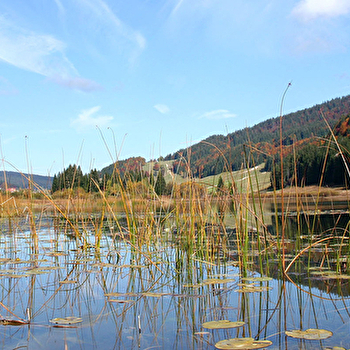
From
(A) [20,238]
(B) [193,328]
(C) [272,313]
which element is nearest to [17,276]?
(B) [193,328]

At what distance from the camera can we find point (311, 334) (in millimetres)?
1857

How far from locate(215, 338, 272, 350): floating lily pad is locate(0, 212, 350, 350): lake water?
0.10 metres

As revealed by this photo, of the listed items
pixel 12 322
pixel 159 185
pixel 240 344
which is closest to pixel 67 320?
pixel 12 322

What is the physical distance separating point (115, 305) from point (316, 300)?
1.48 metres

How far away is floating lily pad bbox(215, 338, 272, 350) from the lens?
1.64 meters

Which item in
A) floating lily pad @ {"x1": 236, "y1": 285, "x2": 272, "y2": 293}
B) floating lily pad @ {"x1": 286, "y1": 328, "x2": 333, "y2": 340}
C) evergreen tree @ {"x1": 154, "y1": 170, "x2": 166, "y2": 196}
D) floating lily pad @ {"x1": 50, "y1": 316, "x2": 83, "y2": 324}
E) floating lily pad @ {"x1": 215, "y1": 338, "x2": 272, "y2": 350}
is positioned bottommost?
floating lily pad @ {"x1": 286, "y1": 328, "x2": 333, "y2": 340}

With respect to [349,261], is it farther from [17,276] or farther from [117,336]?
[17,276]

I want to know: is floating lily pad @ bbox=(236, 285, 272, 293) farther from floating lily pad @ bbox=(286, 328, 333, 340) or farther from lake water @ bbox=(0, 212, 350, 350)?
floating lily pad @ bbox=(286, 328, 333, 340)

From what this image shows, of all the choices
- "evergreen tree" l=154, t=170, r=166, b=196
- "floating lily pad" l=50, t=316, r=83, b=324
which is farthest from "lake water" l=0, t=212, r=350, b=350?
"evergreen tree" l=154, t=170, r=166, b=196

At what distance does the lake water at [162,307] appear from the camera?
1917mm

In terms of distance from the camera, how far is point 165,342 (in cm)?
188

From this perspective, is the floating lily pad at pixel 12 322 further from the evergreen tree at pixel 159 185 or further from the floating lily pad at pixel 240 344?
the evergreen tree at pixel 159 185

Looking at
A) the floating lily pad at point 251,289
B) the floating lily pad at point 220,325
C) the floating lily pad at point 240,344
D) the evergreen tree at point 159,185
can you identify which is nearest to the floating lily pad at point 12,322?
the floating lily pad at point 220,325

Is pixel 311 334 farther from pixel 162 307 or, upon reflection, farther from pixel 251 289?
pixel 162 307
